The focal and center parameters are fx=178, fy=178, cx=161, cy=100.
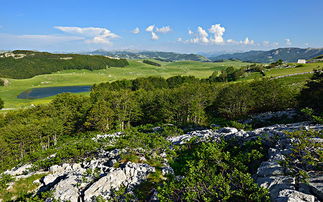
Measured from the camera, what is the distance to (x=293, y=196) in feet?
37.8

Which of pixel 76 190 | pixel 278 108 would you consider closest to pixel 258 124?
pixel 278 108

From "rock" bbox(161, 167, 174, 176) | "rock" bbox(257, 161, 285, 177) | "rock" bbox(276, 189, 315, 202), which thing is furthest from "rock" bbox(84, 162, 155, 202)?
"rock" bbox(276, 189, 315, 202)

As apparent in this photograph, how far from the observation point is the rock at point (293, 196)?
11156 mm

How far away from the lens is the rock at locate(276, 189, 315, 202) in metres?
11.2

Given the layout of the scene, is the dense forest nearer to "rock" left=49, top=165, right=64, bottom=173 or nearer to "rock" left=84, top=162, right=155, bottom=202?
"rock" left=49, top=165, right=64, bottom=173

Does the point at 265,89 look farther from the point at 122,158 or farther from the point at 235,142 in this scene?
the point at 122,158

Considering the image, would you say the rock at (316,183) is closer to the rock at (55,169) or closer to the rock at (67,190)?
the rock at (67,190)

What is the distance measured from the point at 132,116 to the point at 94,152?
115 ft

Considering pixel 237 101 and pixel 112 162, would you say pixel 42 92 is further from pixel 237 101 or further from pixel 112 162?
pixel 112 162

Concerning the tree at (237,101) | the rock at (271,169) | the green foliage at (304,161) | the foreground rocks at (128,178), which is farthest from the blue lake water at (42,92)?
the green foliage at (304,161)

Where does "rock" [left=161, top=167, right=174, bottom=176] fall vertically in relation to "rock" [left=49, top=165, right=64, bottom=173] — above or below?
above

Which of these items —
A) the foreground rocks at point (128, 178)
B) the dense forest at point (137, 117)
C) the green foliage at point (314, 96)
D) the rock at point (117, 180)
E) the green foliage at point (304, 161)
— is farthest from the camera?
the green foliage at point (314, 96)

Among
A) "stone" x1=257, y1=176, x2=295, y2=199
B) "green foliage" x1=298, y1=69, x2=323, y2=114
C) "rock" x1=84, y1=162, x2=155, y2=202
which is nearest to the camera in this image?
"stone" x1=257, y1=176, x2=295, y2=199

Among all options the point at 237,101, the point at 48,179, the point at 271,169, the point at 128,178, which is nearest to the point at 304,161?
the point at 271,169
